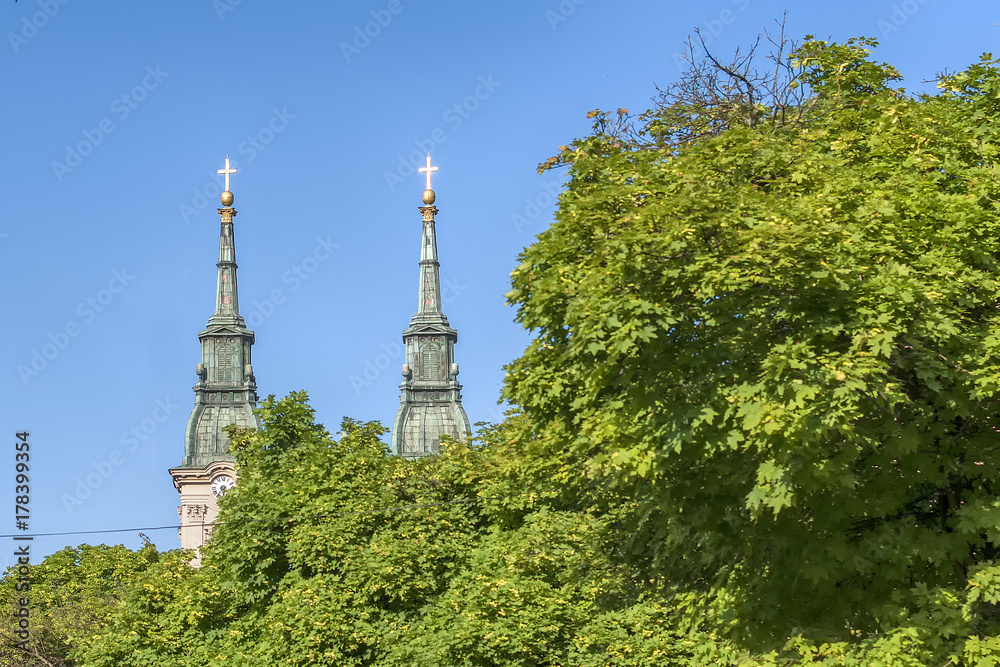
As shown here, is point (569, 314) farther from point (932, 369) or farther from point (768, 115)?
point (768, 115)

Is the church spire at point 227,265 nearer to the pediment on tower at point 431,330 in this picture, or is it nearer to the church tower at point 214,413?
Result: the church tower at point 214,413

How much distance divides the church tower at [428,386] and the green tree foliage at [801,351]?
92011 millimetres

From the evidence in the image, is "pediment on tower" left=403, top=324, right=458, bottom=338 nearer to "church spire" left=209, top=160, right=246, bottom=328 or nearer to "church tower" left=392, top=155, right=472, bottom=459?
"church tower" left=392, top=155, right=472, bottom=459

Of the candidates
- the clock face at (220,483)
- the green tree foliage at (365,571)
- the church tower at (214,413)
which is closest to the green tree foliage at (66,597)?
the green tree foliage at (365,571)

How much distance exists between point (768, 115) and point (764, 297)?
728 cm

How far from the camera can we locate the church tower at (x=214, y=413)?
4599 inches

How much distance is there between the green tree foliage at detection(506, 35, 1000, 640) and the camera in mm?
19812

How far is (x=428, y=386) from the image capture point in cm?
11731

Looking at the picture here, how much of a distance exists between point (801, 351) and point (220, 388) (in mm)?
104216

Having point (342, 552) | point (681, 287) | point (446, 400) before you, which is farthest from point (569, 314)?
point (446, 400)

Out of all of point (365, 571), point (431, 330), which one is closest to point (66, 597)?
point (365, 571)

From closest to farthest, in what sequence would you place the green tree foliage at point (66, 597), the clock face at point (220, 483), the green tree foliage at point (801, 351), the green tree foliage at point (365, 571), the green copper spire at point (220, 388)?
the green tree foliage at point (801, 351) < the green tree foliage at point (365, 571) < the green tree foliage at point (66, 597) < the clock face at point (220, 483) < the green copper spire at point (220, 388)

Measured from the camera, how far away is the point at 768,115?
26469 mm

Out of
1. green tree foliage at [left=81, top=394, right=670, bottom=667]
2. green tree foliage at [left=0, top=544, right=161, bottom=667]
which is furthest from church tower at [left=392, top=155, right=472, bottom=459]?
green tree foliage at [left=81, top=394, right=670, bottom=667]
